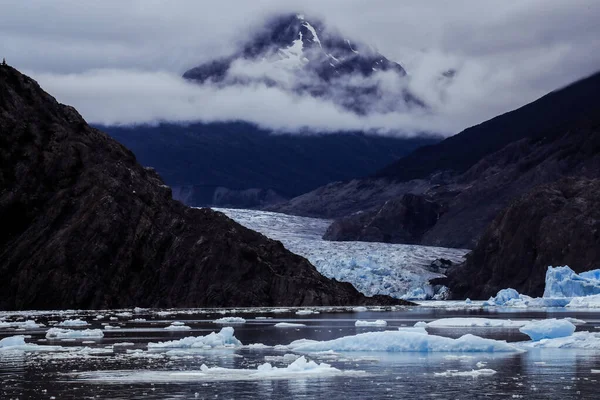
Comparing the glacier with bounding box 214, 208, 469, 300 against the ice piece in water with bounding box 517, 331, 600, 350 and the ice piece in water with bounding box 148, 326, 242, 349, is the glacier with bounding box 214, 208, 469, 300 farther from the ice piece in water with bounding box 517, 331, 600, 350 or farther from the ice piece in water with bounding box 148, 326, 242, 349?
the ice piece in water with bounding box 517, 331, 600, 350

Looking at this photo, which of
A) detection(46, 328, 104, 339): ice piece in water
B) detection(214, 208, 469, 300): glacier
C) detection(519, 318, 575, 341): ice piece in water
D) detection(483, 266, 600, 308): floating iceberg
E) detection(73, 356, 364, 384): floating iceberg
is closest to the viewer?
detection(73, 356, 364, 384): floating iceberg

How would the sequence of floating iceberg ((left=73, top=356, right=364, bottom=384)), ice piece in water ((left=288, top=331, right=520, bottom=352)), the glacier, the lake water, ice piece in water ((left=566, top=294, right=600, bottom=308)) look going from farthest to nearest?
the glacier < ice piece in water ((left=566, top=294, right=600, bottom=308)) < ice piece in water ((left=288, top=331, right=520, bottom=352)) < floating iceberg ((left=73, top=356, right=364, bottom=384)) < the lake water

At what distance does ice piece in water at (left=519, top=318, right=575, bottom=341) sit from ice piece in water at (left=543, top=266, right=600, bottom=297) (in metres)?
56.6

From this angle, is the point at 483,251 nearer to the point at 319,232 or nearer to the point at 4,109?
A: the point at 319,232

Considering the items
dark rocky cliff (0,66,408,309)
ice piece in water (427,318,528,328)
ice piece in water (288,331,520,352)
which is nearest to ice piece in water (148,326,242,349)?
ice piece in water (288,331,520,352)

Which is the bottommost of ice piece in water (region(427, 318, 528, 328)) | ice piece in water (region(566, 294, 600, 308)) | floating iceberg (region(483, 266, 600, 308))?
ice piece in water (region(427, 318, 528, 328))

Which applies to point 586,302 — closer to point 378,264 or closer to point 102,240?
point 378,264

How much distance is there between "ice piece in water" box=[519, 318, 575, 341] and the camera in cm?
4647

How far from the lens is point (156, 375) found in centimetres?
3431

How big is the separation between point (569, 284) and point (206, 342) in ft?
211

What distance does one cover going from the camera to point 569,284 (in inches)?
4023

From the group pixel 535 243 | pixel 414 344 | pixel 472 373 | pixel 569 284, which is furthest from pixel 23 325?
pixel 535 243

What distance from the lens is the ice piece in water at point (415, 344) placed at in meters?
42.0

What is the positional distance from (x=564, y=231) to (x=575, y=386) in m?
103
